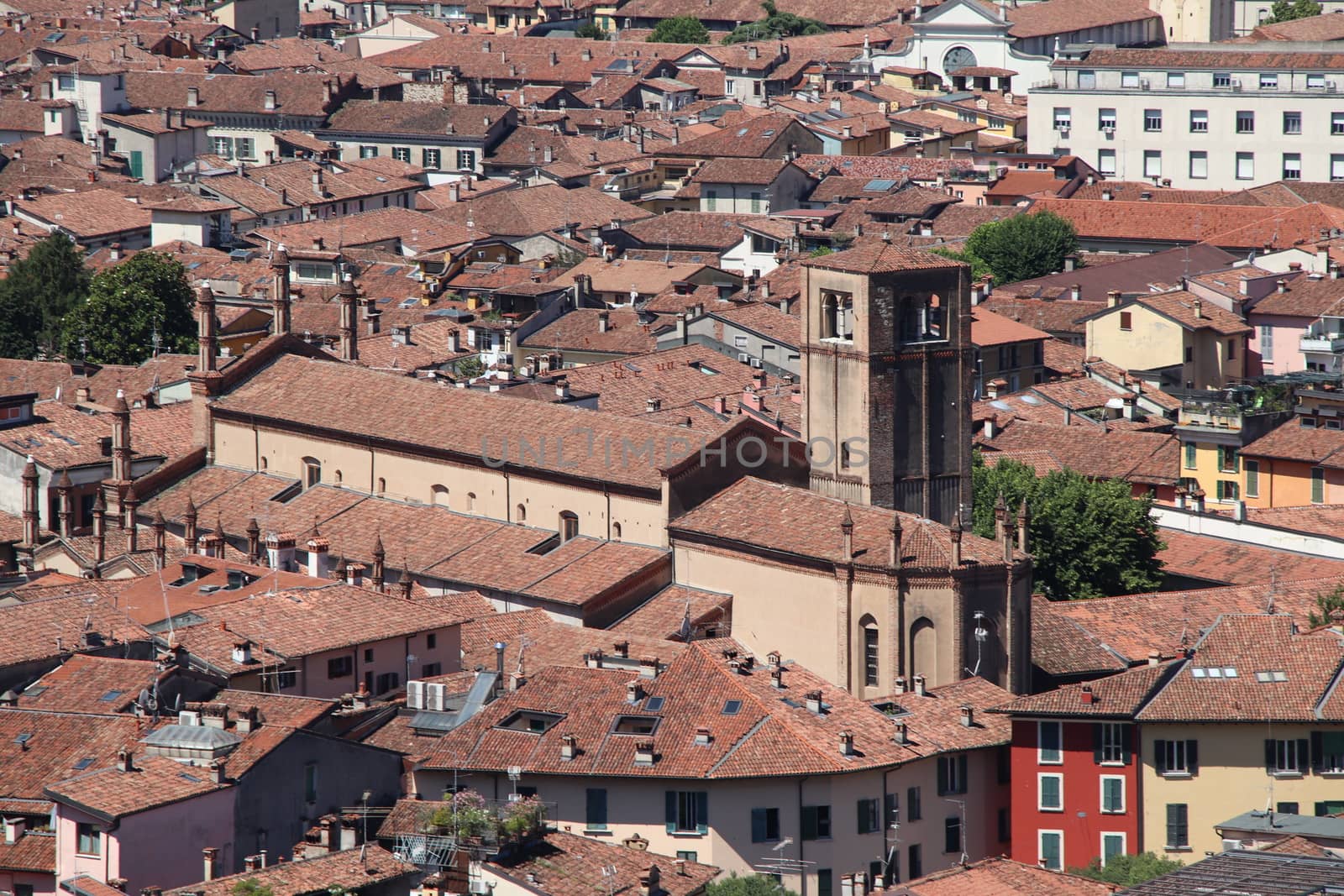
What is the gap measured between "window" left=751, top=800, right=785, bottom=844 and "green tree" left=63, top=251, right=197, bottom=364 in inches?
2247

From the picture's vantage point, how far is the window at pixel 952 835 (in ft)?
227

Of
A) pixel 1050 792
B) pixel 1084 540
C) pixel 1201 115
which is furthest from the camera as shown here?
pixel 1201 115

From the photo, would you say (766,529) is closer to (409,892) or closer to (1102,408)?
(409,892)

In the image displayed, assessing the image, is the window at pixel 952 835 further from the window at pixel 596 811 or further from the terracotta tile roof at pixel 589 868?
the window at pixel 596 811

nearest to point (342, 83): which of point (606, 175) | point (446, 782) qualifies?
point (606, 175)

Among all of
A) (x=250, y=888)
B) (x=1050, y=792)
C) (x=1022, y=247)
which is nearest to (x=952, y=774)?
(x=1050, y=792)

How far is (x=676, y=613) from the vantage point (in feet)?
257

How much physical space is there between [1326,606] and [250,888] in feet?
112

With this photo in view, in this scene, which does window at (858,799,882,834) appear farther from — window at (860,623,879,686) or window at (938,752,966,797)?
window at (860,623,879,686)

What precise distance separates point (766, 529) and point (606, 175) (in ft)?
286

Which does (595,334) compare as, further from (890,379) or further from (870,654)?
(870,654)

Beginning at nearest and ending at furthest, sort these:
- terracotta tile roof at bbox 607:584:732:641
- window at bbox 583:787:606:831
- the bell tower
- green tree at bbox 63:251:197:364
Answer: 1. window at bbox 583:787:606:831
2. terracotta tile roof at bbox 607:584:732:641
3. the bell tower
4. green tree at bbox 63:251:197:364

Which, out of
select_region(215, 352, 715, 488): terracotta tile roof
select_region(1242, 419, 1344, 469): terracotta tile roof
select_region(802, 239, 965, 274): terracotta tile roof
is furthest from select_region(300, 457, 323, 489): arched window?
select_region(1242, 419, 1344, 469): terracotta tile roof

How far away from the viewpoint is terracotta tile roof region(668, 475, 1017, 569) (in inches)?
2943
